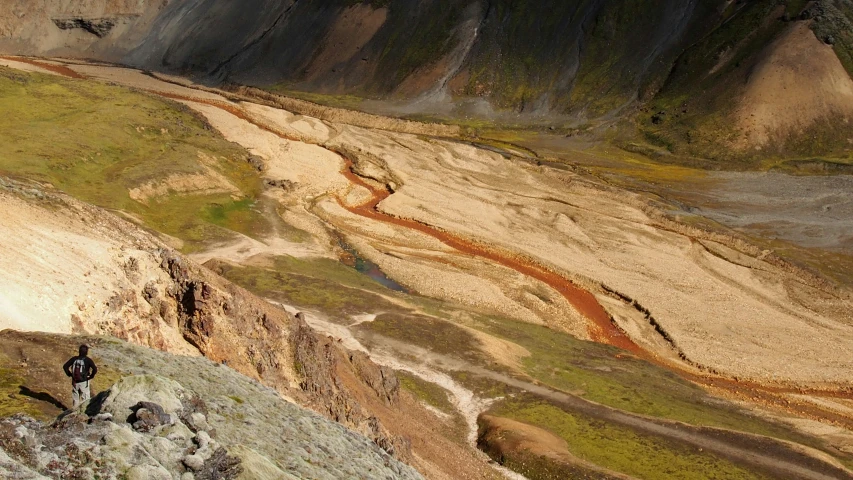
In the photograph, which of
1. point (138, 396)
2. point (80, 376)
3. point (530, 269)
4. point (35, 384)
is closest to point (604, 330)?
point (530, 269)

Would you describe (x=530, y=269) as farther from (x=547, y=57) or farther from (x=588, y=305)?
(x=547, y=57)

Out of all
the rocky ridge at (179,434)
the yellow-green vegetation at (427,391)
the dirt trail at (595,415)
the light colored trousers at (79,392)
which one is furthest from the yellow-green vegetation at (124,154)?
the light colored trousers at (79,392)

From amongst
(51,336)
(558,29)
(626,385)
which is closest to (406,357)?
(626,385)

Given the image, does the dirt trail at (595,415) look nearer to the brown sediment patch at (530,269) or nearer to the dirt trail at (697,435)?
the dirt trail at (697,435)

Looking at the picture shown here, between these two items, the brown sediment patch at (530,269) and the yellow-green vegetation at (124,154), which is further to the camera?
the yellow-green vegetation at (124,154)

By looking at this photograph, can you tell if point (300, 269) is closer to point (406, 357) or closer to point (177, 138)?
point (406, 357)
